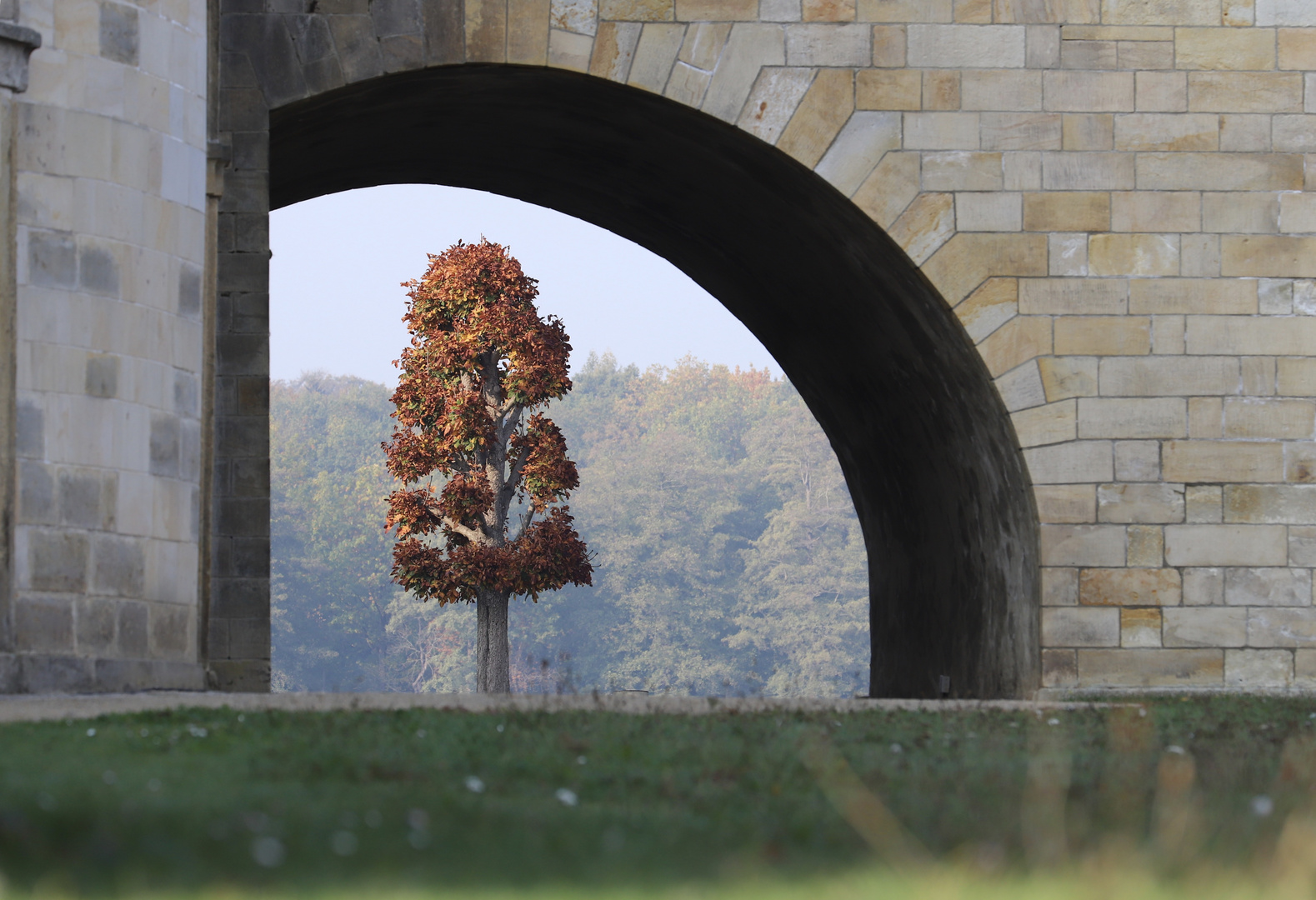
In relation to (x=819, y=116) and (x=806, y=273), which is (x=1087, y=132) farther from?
(x=806, y=273)

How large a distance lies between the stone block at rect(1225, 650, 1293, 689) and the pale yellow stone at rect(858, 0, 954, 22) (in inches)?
184

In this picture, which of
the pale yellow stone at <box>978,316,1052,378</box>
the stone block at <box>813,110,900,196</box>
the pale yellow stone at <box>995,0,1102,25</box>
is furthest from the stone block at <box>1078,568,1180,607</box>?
the pale yellow stone at <box>995,0,1102,25</box>

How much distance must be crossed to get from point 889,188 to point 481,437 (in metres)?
15.4

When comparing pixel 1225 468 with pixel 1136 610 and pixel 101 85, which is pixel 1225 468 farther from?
pixel 101 85

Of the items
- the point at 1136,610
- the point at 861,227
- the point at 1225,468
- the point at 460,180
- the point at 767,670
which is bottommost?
the point at 767,670

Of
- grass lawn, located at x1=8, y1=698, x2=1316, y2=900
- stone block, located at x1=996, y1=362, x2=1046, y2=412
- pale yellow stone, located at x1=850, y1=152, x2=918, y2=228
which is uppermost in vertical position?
pale yellow stone, located at x1=850, y1=152, x2=918, y2=228

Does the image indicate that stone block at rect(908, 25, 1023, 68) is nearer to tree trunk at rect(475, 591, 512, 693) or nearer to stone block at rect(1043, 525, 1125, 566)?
stone block at rect(1043, 525, 1125, 566)

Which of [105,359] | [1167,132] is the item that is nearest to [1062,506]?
[1167,132]

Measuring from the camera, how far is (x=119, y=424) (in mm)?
8555

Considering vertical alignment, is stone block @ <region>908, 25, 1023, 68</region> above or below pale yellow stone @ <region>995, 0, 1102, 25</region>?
below

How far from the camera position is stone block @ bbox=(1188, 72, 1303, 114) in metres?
11.1

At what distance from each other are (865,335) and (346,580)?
5945cm

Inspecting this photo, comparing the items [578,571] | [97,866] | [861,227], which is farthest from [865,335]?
[578,571]

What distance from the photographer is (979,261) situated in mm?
10891
